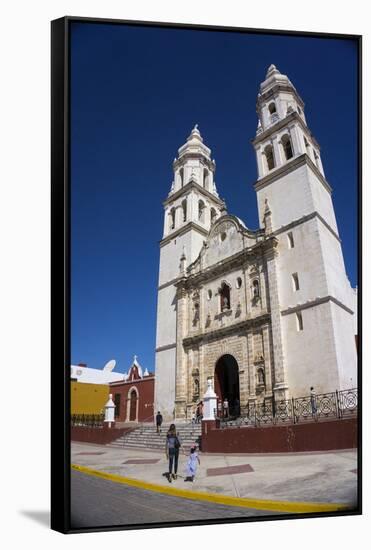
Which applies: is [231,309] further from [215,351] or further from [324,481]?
[324,481]

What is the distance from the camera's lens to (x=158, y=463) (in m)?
9.24

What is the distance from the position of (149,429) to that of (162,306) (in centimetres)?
594

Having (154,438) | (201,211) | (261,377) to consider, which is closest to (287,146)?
(201,211)

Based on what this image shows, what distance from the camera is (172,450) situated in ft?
30.0

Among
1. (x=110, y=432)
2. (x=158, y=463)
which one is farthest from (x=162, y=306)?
(x=158, y=463)

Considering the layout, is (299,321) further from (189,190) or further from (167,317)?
(189,190)

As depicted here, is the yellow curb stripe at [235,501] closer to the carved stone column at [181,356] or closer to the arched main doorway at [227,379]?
the carved stone column at [181,356]

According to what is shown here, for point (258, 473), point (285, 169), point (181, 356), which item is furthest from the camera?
point (181, 356)

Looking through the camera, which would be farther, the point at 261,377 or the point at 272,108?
the point at 272,108

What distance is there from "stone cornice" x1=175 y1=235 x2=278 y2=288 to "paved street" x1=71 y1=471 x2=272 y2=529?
9256 mm

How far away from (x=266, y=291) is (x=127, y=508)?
915cm

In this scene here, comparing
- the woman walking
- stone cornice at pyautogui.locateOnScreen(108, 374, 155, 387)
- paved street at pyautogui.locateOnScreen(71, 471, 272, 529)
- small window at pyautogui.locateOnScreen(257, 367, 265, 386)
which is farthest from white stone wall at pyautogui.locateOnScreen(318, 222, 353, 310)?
paved street at pyautogui.locateOnScreen(71, 471, 272, 529)

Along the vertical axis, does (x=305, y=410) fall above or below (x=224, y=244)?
below

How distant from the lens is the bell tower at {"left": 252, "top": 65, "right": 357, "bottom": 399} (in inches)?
496
